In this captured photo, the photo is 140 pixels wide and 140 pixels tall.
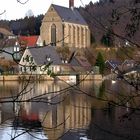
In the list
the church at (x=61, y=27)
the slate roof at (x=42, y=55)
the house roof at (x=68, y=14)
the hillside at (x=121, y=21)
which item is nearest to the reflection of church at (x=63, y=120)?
the slate roof at (x=42, y=55)

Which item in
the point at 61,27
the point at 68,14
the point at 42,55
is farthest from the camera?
the point at 68,14

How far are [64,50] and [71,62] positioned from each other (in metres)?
1.64

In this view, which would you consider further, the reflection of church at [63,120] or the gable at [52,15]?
the gable at [52,15]

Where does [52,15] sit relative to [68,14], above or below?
below

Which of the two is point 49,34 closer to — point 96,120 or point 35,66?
point 96,120

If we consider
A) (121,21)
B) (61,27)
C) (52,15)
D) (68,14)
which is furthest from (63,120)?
(68,14)

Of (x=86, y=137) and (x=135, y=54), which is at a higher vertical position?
(x=135, y=54)

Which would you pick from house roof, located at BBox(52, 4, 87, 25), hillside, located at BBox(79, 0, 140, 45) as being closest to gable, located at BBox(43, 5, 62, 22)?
house roof, located at BBox(52, 4, 87, 25)

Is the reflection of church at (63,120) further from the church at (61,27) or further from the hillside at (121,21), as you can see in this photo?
the church at (61,27)

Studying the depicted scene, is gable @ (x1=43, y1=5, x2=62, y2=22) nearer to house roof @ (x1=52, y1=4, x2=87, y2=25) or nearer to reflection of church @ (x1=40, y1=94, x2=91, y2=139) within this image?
house roof @ (x1=52, y1=4, x2=87, y2=25)

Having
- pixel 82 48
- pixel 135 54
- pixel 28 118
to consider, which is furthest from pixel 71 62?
pixel 135 54

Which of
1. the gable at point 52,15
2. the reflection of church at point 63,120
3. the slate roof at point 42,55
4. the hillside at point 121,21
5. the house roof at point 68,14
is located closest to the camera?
the hillside at point 121,21

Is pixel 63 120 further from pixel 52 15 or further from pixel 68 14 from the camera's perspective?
pixel 68 14

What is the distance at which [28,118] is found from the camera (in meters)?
13.5
